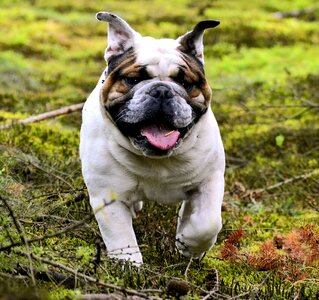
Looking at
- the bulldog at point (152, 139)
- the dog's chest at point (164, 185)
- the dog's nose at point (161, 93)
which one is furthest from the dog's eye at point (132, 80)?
the dog's chest at point (164, 185)

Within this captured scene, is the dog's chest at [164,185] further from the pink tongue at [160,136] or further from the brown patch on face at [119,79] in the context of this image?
the brown patch on face at [119,79]

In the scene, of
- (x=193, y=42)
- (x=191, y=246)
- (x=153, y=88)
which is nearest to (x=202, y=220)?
(x=191, y=246)

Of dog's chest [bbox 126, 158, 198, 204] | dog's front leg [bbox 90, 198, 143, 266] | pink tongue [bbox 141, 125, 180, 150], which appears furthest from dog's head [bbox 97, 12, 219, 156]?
dog's front leg [bbox 90, 198, 143, 266]

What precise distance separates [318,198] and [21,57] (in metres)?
10.4

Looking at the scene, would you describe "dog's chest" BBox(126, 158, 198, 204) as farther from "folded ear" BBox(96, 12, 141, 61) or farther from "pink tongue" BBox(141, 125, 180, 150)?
"folded ear" BBox(96, 12, 141, 61)

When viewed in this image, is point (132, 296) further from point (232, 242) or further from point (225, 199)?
point (225, 199)

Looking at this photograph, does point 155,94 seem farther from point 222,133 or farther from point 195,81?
point 222,133

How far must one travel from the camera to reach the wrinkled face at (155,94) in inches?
195

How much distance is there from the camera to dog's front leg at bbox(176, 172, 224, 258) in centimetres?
545

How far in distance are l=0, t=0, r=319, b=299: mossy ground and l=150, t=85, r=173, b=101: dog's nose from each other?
3.05 feet

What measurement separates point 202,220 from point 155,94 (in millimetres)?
1023

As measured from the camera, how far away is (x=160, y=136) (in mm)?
5062

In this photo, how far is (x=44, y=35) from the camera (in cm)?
1978

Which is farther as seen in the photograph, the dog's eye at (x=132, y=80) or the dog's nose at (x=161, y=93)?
the dog's eye at (x=132, y=80)
